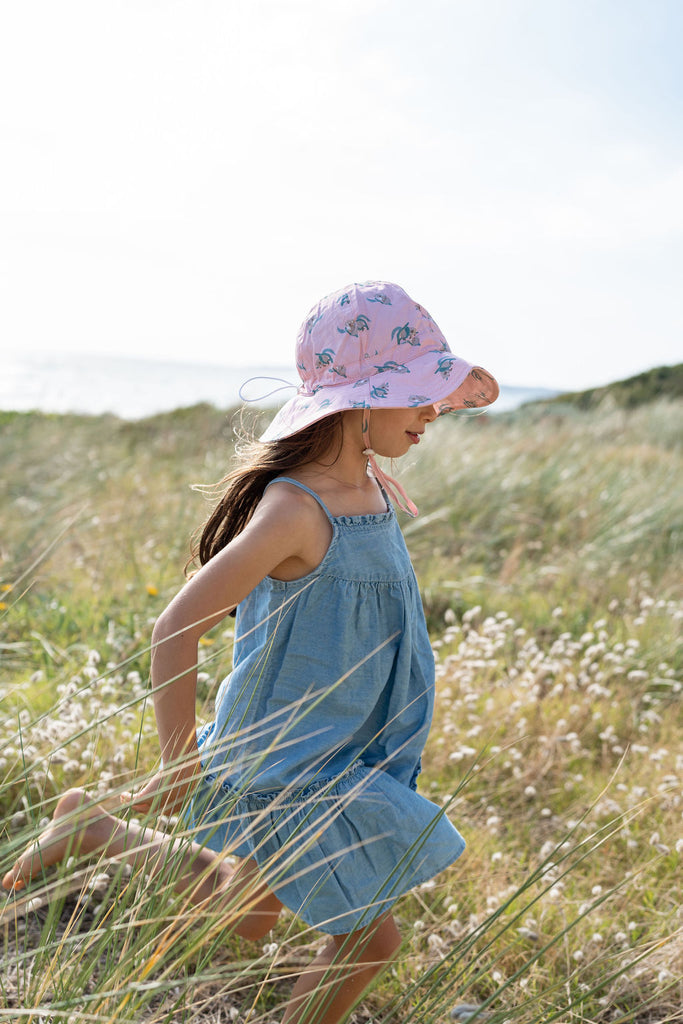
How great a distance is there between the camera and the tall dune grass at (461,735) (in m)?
1.37

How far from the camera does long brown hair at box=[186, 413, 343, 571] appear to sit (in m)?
2.06

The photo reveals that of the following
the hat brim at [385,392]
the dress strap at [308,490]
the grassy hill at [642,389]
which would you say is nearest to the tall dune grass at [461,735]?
the dress strap at [308,490]

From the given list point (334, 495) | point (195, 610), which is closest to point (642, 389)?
point (334, 495)

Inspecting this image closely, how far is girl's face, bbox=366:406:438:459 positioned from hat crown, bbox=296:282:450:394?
0.31 ft

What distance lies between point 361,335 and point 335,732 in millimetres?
900

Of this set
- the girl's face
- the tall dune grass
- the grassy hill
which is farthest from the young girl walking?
the grassy hill

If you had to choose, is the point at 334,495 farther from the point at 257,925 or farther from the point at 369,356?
the point at 257,925

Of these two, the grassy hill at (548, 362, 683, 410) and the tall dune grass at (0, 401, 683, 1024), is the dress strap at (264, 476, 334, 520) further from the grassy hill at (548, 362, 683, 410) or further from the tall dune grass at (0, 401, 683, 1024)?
the grassy hill at (548, 362, 683, 410)

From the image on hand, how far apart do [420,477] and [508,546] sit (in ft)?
2.62

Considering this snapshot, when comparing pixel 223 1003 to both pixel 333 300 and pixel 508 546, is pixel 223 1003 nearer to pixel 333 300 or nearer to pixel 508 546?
pixel 333 300

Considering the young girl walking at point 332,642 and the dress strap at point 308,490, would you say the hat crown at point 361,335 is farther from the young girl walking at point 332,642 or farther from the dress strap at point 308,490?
the dress strap at point 308,490

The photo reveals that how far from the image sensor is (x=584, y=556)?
5609mm

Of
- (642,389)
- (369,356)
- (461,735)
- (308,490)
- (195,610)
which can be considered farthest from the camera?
(642,389)

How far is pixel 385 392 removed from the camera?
1.97m
